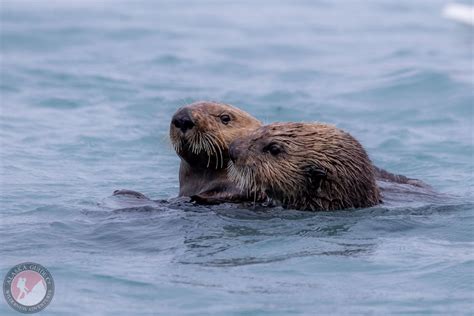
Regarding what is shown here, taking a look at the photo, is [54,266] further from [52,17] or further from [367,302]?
[52,17]

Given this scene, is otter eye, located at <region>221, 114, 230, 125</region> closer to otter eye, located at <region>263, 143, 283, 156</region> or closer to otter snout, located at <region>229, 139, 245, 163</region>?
otter snout, located at <region>229, 139, 245, 163</region>

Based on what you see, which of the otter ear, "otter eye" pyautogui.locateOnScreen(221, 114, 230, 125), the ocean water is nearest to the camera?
the ocean water

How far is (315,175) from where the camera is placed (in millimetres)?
7871

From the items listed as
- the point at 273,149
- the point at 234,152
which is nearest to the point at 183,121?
the point at 234,152

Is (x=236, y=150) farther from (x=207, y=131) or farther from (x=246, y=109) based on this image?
(x=246, y=109)

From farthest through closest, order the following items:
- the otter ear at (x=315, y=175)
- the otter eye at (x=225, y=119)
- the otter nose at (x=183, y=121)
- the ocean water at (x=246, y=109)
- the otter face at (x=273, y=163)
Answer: the otter eye at (x=225, y=119) → the otter nose at (x=183, y=121) → the otter face at (x=273, y=163) → the otter ear at (x=315, y=175) → the ocean water at (x=246, y=109)

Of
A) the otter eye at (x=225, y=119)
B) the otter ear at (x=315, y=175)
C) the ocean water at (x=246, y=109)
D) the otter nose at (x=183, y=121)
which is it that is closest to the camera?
the ocean water at (x=246, y=109)

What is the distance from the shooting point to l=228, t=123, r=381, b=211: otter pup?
7832mm

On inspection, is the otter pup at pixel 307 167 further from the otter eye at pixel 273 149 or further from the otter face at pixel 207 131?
the otter face at pixel 207 131

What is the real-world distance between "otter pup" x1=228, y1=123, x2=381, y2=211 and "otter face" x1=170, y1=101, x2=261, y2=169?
0.34 m

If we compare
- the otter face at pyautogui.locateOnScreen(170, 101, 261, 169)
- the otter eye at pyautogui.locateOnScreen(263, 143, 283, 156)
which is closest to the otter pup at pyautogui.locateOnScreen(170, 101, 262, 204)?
the otter face at pyautogui.locateOnScreen(170, 101, 261, 169)

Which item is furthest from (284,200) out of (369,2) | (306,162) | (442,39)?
(369,2)

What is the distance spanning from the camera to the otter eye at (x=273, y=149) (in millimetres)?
7977

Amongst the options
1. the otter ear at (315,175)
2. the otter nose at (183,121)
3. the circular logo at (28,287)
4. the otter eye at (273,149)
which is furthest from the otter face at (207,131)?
the circular logo at (28,287)
